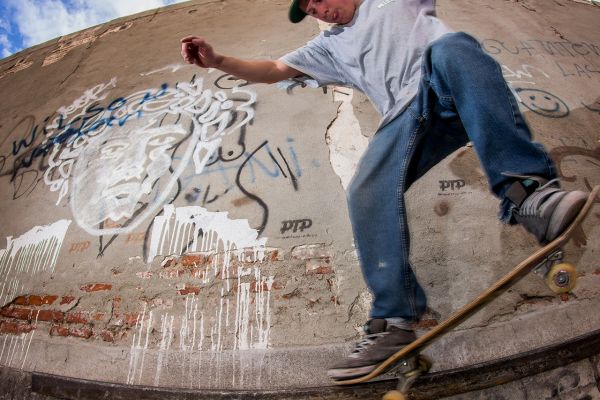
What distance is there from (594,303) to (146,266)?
2.38 metres

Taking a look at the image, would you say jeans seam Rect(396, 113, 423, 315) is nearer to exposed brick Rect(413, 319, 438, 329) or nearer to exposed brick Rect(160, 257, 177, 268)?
exposed brick Rect(413, 319, 438, 329)

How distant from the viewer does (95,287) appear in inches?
82.9

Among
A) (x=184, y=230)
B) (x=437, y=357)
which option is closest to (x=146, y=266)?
(x=184, y=230)

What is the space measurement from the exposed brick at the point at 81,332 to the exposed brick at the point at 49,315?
11 centimetres

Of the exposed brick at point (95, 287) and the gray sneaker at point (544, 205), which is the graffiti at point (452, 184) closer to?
the gray sneaker at point (544, 205)

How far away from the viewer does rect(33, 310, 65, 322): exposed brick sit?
83.7 inches

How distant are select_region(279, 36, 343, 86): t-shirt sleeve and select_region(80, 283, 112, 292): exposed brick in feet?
5.41

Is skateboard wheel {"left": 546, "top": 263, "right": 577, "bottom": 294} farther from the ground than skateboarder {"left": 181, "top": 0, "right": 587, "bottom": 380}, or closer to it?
closer to it

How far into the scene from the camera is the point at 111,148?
2.56m

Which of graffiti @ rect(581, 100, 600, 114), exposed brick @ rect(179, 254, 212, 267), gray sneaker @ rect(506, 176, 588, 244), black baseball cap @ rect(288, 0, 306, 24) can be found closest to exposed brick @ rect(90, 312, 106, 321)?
exposed brick @ rect(179, 254, 212, 267)

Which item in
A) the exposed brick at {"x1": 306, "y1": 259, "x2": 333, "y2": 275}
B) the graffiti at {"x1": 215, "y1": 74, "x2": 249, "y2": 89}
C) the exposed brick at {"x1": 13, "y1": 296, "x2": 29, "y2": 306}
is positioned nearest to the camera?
the exposed brick at {"x1": 306, "y1": 259, "x2": 333, "y2": 275}

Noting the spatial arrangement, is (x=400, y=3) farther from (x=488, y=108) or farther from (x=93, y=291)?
(x=93, y=291)

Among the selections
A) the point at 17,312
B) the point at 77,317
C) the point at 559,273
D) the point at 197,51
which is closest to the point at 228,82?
the point at 197,51

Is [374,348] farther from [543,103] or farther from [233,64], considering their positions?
[543,103]
